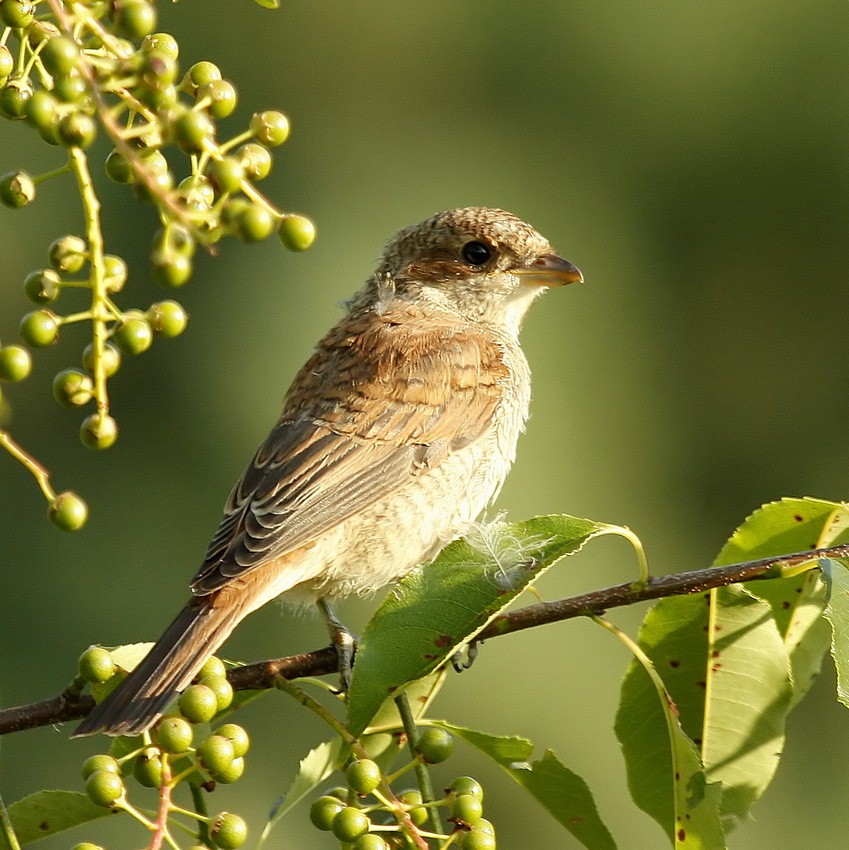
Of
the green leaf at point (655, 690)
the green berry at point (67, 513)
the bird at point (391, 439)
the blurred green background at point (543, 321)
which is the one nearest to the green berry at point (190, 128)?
the green berry at point (67, 513)

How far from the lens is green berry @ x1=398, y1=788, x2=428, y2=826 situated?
86.7 inches

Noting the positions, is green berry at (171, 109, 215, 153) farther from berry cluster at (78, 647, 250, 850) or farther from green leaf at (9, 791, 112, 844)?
green leaf at (9, 791, 112, 844)

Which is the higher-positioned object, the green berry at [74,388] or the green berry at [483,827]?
the green berry at [74,388]

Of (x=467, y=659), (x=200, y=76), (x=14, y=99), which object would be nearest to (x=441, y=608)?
(x=200, y=76)

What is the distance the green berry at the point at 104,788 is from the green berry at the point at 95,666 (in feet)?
1.01

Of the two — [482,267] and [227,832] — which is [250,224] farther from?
[482,267]

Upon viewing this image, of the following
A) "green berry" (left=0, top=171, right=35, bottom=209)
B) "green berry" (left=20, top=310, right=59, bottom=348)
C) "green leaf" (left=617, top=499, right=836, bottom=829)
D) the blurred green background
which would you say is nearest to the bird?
"green leaf" (left=617, top=499, right=836, bottom=829)

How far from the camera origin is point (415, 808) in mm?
2152

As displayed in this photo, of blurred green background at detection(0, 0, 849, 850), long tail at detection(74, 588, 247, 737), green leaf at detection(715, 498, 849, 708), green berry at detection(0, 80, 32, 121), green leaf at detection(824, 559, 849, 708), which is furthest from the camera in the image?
blurred green background at detection(0, 0, 849, 850)

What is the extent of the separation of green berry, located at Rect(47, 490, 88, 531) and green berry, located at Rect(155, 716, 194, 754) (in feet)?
1.09

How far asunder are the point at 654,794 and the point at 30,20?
1561mm

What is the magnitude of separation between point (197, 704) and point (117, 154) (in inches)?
33.7

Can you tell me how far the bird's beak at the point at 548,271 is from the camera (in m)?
4.01

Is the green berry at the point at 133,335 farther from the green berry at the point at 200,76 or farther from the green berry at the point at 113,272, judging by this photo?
the green berry at the point at 200,76
